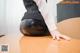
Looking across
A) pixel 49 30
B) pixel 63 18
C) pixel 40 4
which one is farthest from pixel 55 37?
pixel 63 18

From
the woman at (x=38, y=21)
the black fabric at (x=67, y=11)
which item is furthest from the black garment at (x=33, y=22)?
the black fabric at (x=67, y=11)

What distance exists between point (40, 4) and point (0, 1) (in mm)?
888

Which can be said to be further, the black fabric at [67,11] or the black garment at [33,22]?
the black fabric at [67,11]

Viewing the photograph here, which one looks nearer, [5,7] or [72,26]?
[72,26]

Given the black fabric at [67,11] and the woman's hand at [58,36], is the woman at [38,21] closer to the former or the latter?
the woman's hand at [58,36]

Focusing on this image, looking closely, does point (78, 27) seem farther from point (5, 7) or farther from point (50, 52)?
point (5, 7)

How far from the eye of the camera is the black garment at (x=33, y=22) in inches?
40.4

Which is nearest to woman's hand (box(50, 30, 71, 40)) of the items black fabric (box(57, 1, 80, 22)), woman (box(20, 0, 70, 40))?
woman (box(20, 0, 70, 40))

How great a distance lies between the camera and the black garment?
103 centimetres

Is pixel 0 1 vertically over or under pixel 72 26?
over

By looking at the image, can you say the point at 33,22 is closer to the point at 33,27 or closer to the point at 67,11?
the point at 33,27

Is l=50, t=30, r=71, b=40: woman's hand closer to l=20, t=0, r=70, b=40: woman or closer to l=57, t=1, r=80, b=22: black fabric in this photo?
l=20, t=0, r=70, b=40: woman

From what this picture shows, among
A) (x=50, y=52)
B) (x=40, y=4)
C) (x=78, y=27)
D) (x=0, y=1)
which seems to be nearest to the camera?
(x=50, y=52)

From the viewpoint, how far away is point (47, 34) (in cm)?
111
